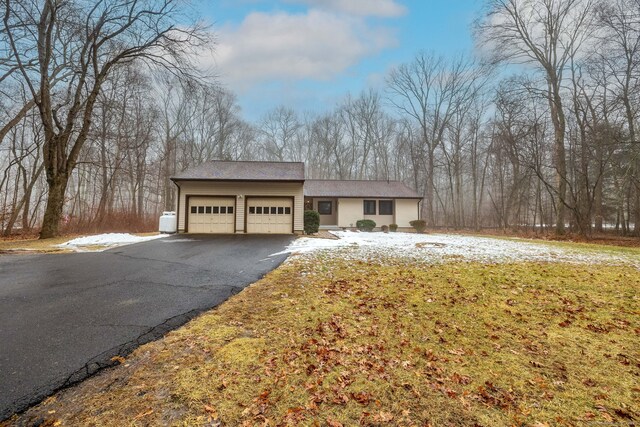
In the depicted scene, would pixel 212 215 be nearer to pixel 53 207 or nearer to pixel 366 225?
pixel 53 207

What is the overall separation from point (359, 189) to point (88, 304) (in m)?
21.1

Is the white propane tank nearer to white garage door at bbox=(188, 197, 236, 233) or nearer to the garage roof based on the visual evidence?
white garage door at bbox=(188, 197, 236, 233)

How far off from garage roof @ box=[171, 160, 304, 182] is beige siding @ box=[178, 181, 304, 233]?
352 millimetres

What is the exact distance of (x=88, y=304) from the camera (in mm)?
4328

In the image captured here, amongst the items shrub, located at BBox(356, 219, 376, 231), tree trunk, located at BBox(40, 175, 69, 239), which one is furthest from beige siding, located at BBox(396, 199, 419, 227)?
tree trunk, located at BBox(40, 175, 69, 239)

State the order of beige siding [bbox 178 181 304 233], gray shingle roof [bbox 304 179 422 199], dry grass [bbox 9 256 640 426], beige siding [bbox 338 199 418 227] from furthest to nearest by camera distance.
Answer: gray shingle roof [bbox 304 179 422 199], beige siding [bbox 338 199 418 227], beige siding [bbox 178 181 304 233], dry grass [bbox 9 256 640 426]

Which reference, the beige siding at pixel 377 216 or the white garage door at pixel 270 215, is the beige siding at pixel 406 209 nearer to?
the beige siding at pixel 377 216

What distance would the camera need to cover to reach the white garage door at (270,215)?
53.0ft

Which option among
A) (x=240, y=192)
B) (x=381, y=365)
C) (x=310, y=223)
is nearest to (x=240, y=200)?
(x=240, y=192)

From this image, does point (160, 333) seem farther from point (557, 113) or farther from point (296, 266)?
point (557, 113)

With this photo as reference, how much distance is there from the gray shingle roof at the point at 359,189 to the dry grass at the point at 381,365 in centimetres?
1785

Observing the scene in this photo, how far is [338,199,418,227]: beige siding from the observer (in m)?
22.8

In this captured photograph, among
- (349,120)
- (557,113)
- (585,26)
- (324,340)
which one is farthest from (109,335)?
(349,120)

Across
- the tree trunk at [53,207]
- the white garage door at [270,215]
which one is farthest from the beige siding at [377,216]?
the tree trunk at [53,207]
